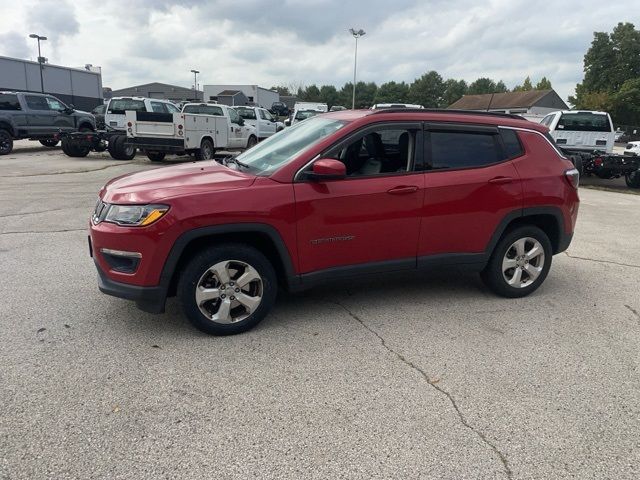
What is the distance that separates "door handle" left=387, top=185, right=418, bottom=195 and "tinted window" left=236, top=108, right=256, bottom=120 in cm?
1786

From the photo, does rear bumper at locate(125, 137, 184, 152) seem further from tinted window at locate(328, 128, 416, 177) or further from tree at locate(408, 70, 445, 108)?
tree at locate(408, 70, 445, 108)

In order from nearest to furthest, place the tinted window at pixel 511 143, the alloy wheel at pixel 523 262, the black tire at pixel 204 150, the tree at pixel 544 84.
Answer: the tinted window at pixel 511 143 → the alloy wheel at pixel 523 262 → the black tire at pixel 204 150 → the tree at pixel 544 84

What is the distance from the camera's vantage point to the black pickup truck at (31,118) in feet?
58.7

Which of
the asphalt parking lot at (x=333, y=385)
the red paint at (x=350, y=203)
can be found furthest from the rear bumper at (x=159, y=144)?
the red paint at (x=350, y=203)

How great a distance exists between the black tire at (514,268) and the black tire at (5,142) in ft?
61.5

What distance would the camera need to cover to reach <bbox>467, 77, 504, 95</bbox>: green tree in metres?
106

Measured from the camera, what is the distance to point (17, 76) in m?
35.5

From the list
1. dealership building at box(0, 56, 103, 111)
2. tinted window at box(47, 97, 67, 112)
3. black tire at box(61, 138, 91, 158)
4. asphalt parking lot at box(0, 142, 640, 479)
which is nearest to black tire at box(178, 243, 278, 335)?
asphalt parking lot at box(0, 142, 640, 479)

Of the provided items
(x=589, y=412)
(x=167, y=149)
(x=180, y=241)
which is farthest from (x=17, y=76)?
(x=589, y=412)

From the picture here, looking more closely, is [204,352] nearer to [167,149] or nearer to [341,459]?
[341,459]

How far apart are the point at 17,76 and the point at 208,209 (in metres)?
39.5

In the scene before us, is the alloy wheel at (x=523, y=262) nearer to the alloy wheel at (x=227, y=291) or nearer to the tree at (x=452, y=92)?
the alloy wheel at (x=227, y=291)

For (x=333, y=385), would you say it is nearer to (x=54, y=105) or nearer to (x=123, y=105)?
(x=123, y=105)

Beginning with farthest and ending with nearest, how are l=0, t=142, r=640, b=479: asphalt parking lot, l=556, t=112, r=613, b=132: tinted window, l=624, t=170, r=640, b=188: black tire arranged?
l=556, t=112, r=613, b=132: tinted window < l=624, t=170, r=640, b=188: black tire < l=0, t=142, r=640, b=479: asphalt parking lot
